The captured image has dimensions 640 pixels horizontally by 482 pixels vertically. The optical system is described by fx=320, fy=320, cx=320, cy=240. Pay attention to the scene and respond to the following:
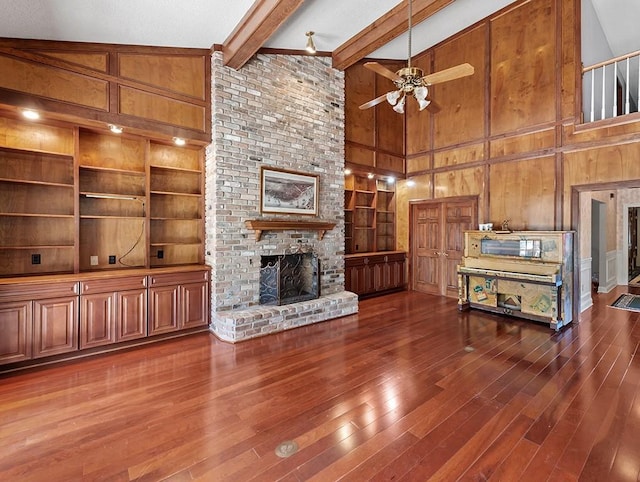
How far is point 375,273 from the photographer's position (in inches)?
255

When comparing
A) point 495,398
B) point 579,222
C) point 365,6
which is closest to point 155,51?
point 365,6

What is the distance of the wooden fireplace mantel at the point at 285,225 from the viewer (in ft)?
14.5

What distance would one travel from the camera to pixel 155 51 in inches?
155

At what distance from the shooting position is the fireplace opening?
4.68 metres

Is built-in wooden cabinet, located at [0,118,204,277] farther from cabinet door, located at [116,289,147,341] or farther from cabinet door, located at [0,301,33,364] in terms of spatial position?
cabinet door, located at [0,301,33,364]

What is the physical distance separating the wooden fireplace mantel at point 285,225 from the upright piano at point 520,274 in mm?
2434

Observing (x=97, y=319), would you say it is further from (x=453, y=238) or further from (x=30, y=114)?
(x=453, y=238)

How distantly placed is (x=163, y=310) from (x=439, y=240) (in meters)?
5.21

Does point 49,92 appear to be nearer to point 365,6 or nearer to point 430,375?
point 365,6

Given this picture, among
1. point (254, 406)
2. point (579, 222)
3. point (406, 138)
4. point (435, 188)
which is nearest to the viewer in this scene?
point (254, 406)

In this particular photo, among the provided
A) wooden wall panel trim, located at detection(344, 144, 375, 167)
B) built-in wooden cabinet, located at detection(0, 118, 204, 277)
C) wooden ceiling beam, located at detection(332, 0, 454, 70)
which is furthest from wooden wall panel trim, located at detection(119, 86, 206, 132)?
wooden wall panel trim, located at detection(344, 144, 375, 167)

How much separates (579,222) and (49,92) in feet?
23.0

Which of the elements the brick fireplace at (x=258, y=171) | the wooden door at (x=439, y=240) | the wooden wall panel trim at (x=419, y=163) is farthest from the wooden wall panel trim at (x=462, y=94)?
the brick fireplace at (x=258, y=171)

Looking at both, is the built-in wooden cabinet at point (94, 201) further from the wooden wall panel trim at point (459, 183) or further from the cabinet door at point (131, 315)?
the wooden wall panel trim at point (459, 183)
